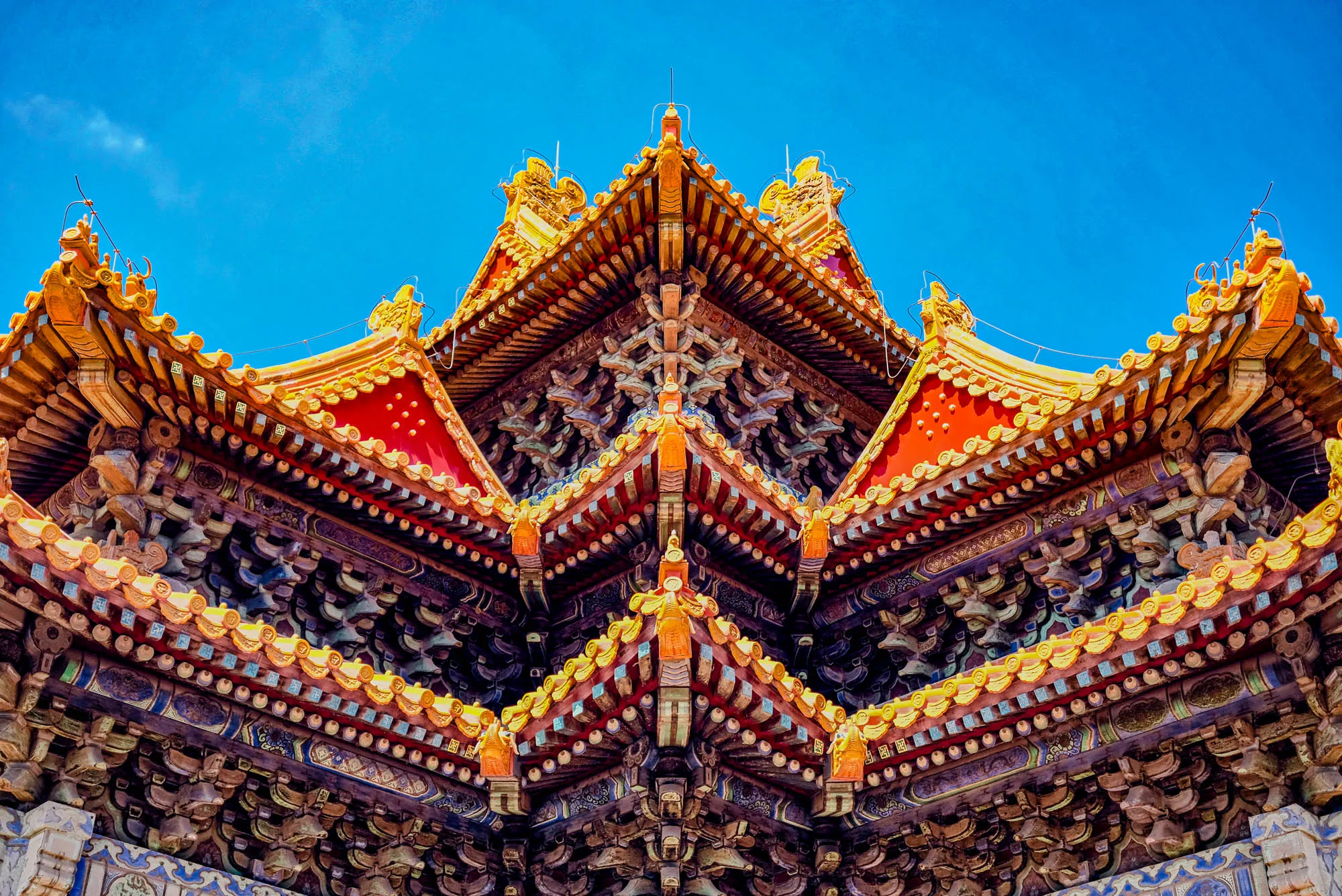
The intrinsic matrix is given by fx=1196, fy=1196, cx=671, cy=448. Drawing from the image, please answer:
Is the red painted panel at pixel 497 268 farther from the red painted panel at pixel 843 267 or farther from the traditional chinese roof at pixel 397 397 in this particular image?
the red painted panel at pixel 843 267

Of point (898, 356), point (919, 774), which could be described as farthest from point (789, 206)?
point (919, 774)

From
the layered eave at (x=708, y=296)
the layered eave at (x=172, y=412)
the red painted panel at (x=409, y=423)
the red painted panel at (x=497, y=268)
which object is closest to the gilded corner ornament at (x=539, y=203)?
the red painted panel at (x=497, y=268)

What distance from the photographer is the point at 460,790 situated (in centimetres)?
949

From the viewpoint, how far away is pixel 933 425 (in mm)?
13430

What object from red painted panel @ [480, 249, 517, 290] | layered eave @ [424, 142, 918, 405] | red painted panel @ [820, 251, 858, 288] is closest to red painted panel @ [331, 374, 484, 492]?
layered eave @ [424, 142, 918, 405]

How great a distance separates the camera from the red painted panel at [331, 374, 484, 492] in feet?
44.1

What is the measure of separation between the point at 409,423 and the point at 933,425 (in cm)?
598

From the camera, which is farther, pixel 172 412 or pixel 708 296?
pixel 708 296

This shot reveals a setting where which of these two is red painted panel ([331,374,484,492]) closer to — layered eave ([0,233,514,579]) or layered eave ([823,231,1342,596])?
layered eave ([0,233,514,579])

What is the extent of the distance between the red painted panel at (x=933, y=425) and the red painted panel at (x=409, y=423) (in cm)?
460

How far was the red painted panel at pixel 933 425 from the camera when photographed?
13.0 metres

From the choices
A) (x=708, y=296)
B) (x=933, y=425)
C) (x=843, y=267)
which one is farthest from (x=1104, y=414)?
(x=843, y=267)

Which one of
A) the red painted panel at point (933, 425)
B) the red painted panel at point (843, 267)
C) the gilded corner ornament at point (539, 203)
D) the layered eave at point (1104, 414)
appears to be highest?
the gilded corner ornament at point (539, 203)

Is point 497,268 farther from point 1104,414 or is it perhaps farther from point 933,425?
point 1104,414
